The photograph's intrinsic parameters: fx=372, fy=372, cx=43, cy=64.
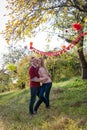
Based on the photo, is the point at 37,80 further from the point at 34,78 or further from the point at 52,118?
the point at 52,118

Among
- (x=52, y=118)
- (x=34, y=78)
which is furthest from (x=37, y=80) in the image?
(x=52, y=118)

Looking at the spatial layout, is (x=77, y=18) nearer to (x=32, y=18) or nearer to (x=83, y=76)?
(x=83, y=76)

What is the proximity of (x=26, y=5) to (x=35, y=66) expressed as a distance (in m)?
2.86

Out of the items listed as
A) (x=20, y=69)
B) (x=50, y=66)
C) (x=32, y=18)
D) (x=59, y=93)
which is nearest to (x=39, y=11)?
(x=32, y=18)

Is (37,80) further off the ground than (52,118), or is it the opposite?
(37,80)

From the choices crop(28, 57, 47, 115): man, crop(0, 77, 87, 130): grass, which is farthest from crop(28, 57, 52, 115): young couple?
crop(0, 77, 87, 130): grass

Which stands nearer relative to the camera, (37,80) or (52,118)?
(52,118)

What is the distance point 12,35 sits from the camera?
15.9 metres

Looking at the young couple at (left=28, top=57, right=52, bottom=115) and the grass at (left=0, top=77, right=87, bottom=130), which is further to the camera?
the young couple at (left=28, top=57, right=52, bottom=115)

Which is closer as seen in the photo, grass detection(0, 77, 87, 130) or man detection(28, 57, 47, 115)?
grass detection(0, 77, 87, 130)

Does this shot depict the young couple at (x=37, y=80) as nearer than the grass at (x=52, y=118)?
No

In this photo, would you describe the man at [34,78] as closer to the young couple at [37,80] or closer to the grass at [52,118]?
the young couple at [37,80]

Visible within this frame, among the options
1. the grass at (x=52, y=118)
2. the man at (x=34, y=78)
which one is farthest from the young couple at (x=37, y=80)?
the grass at (x=52, y=118)

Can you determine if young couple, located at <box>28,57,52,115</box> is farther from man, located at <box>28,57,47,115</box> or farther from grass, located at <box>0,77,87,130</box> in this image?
grass, located at <box>0,77,87,130</box>
